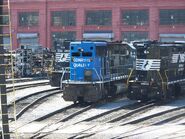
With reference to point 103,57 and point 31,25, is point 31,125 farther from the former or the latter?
point 31,25

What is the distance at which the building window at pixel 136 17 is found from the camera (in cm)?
5912

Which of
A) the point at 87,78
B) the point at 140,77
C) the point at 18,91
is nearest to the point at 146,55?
the point at 140,77

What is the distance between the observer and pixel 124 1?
60.9m

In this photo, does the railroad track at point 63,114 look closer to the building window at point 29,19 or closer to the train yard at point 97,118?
the train yard at point 97,118

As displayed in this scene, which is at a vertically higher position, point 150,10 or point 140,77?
point 150,10

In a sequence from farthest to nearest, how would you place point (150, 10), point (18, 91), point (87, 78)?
1. point (150, 10)
2. point (18, 91)
3. point (87, 78)

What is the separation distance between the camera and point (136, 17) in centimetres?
5966

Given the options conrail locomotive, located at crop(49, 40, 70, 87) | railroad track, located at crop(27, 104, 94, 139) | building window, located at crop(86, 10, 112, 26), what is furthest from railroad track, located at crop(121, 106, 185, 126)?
building window, located at crop(86, 10, 112, 26)

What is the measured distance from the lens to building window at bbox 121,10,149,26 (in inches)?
2328

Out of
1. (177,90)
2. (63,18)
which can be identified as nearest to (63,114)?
(177,90)

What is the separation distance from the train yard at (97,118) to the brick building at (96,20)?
36.9 m

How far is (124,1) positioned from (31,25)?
13442mm

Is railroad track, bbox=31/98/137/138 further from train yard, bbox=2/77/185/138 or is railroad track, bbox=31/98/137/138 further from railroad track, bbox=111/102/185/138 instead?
railroad track, bbox=111/102/185/138

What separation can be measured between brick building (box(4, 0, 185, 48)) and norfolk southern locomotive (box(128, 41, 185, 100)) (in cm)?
3627
